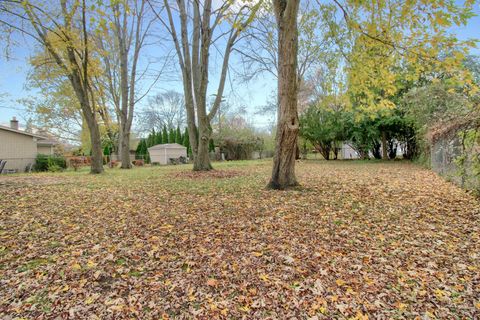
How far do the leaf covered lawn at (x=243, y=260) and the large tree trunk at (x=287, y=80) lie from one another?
1307 millimetres

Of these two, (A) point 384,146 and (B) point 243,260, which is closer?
(B) point 243,260

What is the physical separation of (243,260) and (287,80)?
3814 mm

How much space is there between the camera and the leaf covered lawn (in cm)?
207

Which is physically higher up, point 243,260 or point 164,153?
point 164,153

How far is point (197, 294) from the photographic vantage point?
A: 2223mm

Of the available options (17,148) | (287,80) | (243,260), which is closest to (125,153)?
(17,148)

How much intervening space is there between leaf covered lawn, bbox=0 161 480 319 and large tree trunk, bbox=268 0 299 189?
51.4 inches

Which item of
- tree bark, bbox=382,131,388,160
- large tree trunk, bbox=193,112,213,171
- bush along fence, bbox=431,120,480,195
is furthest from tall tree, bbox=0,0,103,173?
tree bark, bbox=382,131,388,160

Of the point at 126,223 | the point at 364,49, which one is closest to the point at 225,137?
the point at 364,49

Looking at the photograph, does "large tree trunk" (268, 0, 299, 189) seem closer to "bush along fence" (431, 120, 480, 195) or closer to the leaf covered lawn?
the leaf covered lawn

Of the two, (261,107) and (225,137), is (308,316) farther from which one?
(261,107)

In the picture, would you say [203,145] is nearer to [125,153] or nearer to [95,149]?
[95,149]

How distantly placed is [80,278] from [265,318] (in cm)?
166

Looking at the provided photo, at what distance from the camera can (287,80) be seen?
540 cm
